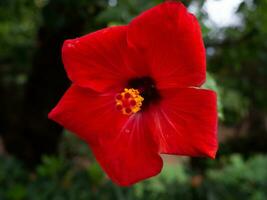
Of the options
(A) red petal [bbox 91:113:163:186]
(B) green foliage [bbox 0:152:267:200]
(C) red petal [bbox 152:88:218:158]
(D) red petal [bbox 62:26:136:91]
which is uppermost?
(D) red petal [bbox 62:26:136:91]

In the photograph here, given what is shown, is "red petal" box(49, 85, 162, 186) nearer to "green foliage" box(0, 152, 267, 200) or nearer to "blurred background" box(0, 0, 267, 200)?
"blurred background" box(0, 0, 267, 200)

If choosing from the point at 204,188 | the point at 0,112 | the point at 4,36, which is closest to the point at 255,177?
the point at 204,188

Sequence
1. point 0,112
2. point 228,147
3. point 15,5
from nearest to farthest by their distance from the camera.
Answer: point 15,5, point 0,112, point 228,147

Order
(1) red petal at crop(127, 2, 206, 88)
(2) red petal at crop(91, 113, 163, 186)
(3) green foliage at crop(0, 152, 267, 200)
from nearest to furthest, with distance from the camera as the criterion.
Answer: (1) red petal at crop(127, 2, 206, 88), (2) red petal at crop(91, 113, 163, 186), (3) green foliage at crop(0, 152, 267, 200)

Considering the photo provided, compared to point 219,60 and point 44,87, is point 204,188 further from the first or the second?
point 44,87

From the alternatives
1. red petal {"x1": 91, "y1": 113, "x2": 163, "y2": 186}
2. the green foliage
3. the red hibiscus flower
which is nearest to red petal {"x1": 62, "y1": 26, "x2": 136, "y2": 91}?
the red hibiscus flower

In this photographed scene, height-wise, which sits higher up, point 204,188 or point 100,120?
point 100,120

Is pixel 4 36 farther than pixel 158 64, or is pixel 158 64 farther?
pixel 4 36

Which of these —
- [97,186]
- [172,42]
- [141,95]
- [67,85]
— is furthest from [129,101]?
[67,85]

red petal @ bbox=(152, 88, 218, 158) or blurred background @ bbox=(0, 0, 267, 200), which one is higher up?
red petal @ bbox=(152, 88, 218, 158)
